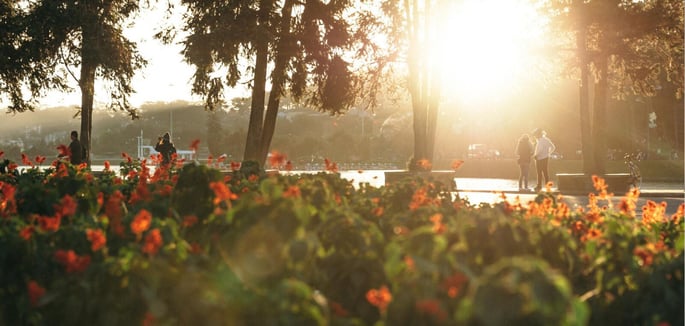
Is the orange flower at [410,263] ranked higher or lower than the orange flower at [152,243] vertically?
lower

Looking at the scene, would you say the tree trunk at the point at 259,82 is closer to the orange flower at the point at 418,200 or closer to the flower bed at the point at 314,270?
the orange flower at the point at 418,200

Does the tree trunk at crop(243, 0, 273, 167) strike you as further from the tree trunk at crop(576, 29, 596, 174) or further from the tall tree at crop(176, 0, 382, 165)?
the tree trunk at crop(576, 29, 596, 174)

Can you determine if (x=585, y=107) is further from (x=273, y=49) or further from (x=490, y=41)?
(x=273, y=49)

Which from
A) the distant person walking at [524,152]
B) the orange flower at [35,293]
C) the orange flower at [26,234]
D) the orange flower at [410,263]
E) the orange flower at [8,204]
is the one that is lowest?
the orange flower at [35,293]

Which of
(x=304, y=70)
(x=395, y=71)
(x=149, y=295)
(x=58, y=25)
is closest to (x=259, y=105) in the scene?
(x=304, y=70)

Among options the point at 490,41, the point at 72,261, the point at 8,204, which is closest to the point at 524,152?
the point at 490,41

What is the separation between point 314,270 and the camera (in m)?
3.66

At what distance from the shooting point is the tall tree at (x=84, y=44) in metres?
26.8

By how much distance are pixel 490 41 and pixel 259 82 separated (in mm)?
7884

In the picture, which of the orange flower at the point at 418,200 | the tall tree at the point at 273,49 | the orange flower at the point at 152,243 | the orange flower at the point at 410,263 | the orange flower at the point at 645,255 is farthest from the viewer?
the tall tree at the point at 273,49

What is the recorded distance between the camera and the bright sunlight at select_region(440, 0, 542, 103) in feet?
86.4

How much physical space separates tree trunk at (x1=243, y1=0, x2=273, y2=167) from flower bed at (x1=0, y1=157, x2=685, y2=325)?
A: 1993cm

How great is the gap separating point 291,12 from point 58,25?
25.2ft

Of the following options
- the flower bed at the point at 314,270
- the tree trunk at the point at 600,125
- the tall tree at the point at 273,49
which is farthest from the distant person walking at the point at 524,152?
the flower bed at the point at 314,270
